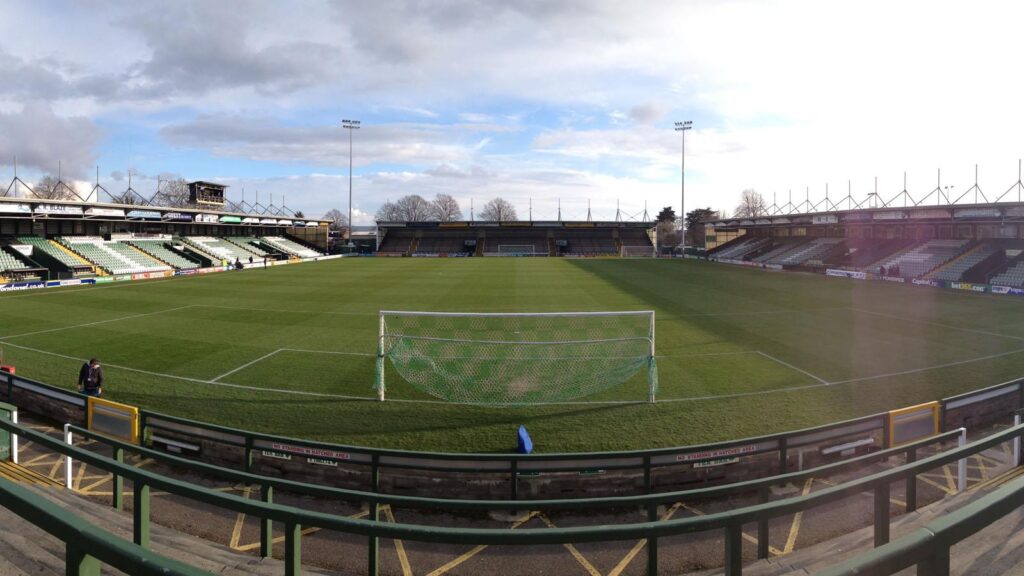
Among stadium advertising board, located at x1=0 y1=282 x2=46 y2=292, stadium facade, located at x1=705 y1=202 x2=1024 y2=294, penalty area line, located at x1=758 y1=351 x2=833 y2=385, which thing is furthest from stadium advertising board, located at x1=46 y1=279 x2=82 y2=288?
stadium facade, located at x1=705 y1=202 x2=1024 y2=294

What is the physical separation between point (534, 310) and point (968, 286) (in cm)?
3216

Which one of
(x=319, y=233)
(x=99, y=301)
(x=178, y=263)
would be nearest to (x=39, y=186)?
(x=319, y=233)

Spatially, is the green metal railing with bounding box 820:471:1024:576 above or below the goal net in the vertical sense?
above

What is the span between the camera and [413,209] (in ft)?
497

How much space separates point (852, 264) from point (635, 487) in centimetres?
→ 5380

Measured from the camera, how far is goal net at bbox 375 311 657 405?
12.7 metres

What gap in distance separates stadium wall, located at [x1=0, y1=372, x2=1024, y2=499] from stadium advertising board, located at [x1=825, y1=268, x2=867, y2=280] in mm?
41340

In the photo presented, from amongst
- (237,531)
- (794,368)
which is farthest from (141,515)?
(794,368)

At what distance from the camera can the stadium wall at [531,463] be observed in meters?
7.96

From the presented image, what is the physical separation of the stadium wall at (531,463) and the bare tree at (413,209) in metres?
145

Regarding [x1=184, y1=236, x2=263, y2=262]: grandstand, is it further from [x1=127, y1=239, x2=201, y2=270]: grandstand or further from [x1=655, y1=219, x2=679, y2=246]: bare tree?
[x1=655, y1=219, x2=679, y2=246]: bare tree

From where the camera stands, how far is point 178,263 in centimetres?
5134

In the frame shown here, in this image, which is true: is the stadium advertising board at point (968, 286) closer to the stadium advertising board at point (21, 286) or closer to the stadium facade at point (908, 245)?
the stadium facade at point (908, 245)

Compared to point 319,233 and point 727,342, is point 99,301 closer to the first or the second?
point 727,342
